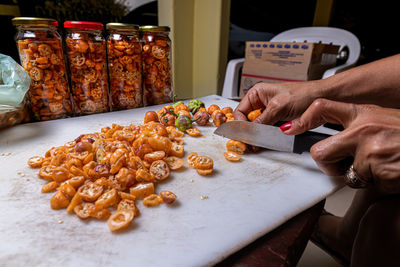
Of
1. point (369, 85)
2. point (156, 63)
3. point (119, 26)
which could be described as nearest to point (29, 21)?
point (119, 26)

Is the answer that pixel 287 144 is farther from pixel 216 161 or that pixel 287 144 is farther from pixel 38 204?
pixel 38 204

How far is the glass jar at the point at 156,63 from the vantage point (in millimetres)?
1213

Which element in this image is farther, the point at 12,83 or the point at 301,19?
the point at 301,19

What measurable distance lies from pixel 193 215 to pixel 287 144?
426 mm

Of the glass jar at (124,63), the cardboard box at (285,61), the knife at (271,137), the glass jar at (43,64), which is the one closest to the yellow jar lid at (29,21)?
the glass jar at (43,64)

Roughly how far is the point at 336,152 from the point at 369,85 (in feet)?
1.47

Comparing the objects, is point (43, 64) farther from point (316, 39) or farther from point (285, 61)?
point (316, 39)

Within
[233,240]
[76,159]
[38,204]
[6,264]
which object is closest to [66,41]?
[76,159]

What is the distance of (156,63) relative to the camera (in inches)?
48.9

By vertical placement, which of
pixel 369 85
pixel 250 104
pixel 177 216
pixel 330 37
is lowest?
pixel 177 216

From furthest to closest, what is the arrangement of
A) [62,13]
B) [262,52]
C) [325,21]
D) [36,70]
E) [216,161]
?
1. [325,21]
2. [262,52]
3. [62,13]
4. [36,70]
5. [216,161]

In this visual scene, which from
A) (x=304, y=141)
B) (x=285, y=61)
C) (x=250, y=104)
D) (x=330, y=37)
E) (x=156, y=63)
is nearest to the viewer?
(x=304, y=141)

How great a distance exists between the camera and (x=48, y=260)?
0.45 meters

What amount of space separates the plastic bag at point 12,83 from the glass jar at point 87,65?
0.60 feet
